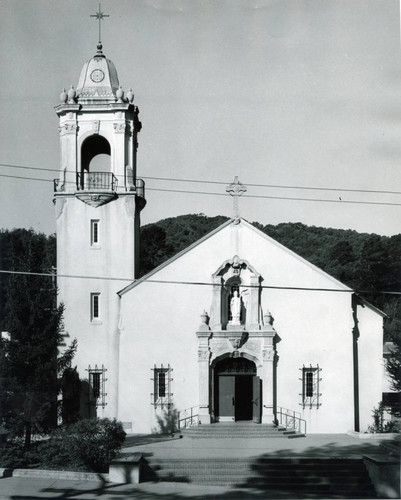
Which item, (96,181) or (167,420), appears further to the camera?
(96,181)

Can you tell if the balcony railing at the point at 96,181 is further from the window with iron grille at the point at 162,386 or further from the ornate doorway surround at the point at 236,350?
the window with iron grille at the point at 162,386

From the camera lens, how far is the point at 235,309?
2895cm

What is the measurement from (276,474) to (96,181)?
1507 centimetres

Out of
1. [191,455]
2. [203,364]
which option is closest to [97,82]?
[203,364]

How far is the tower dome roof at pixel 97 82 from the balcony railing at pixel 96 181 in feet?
10.8

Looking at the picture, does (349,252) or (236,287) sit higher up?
(349,252)

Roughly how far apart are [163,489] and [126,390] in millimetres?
9615

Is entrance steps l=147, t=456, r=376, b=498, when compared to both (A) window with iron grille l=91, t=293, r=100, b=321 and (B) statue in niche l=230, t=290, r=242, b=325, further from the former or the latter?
(A) window with iron grille l=91, t=293, r=100, b=321

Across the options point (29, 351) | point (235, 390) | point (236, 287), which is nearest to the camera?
point (29, 351)

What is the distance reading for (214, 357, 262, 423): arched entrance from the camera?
28.5 m

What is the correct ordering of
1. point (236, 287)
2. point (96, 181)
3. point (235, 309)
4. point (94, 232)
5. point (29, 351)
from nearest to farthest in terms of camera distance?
point (29, 351), point (235, 309), point (236, 287), point (94, 232), point (96, 181)

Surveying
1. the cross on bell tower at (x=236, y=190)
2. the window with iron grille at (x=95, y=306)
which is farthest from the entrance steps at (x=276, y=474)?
the cross on bell tower at (x=236, y=190)

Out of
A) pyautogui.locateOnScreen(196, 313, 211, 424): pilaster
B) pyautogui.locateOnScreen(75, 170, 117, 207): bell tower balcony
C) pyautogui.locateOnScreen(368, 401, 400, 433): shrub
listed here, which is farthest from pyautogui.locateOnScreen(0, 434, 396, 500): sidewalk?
pyautogui.locateOnScreen(75, 170, 117, 207): bell tower balcony

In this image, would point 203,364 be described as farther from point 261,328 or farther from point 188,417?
point 261,328
